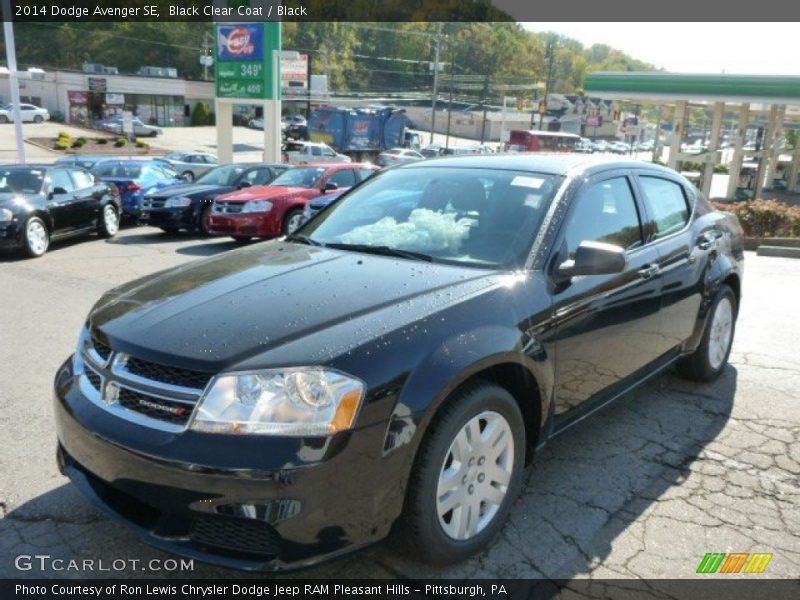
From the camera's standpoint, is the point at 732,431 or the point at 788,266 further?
the point at 788,266

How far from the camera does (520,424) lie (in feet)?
9.95

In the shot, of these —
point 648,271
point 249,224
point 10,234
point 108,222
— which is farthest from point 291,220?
point 648,271

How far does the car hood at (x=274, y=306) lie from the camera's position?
2479mm

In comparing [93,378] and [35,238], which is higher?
[93,378]

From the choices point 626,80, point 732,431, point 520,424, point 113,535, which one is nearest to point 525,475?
point 520,424

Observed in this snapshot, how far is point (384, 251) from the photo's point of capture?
350cm

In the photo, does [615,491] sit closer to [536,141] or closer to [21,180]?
[21,180]

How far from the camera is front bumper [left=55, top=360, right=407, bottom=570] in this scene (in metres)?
2.26

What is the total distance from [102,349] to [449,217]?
1828 millimetres

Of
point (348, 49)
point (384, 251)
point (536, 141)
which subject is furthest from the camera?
point (348, 49)

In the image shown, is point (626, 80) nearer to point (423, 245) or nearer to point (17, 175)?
point (17, 175)

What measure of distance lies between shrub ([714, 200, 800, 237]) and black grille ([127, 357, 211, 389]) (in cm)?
1474

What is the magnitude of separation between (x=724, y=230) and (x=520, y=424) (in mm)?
3125

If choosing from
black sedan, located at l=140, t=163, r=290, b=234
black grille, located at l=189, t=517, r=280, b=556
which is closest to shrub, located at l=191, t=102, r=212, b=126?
black sedan, located at l=140, t=163, r=290, b=234
